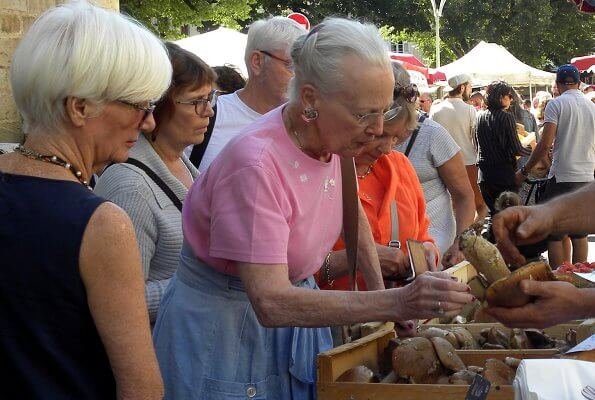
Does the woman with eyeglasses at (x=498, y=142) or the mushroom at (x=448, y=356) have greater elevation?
the mushroom at (x=448, y=356)

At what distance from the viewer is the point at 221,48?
1343 centimetres

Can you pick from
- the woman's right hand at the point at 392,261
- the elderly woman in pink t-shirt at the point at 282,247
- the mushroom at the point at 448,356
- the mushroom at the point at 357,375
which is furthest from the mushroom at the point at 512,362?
the woman's right hand at the point at 392,261

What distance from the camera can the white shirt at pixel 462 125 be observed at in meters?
9.94

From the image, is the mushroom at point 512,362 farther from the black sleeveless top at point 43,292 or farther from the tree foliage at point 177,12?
the tree foliage at point 177,12

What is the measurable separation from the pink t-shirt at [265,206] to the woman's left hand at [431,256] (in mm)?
990

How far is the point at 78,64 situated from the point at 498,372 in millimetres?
1540

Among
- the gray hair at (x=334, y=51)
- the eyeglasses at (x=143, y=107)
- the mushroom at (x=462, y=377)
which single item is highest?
the gray hair at (x=334, y=51)

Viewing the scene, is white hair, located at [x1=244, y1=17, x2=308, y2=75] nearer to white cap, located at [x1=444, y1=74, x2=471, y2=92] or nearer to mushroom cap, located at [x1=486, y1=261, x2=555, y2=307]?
mushroom cap, located at [x1=486, y1=261, x2=555, y2=307]

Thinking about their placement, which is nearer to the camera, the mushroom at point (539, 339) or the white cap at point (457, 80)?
the mushroom at point (539, 339)

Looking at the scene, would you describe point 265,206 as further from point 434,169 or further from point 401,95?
point 434,169

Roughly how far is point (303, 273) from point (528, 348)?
0.97 meters

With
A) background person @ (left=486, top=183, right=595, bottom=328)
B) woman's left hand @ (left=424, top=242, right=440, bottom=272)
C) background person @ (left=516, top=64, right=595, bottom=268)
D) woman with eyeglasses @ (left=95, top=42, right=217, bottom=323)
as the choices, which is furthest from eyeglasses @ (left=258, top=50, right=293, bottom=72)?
background person @ (left=516, top=64, right=595, bottom=268)

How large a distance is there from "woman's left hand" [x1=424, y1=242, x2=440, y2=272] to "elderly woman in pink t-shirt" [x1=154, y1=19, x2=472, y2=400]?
Answer: 0.94m

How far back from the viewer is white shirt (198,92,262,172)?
4.25m
